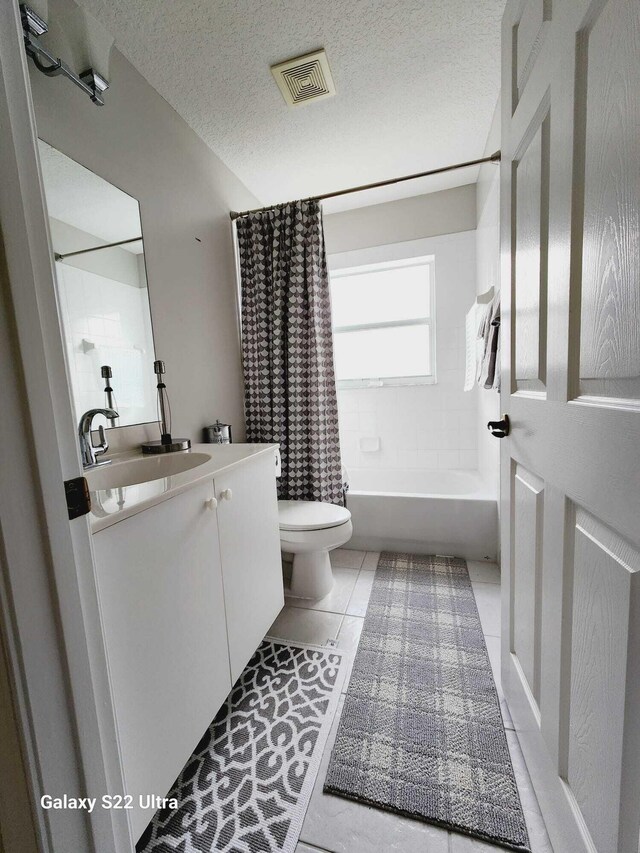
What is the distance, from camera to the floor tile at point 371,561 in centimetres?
199

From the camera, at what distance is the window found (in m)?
2.71

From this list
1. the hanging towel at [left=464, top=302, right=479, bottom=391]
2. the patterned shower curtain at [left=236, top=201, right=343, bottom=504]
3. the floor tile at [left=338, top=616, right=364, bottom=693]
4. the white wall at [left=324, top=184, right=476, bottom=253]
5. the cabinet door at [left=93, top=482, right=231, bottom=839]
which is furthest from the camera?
the white wall at [left=324, top=184, right=476, bottom=253]

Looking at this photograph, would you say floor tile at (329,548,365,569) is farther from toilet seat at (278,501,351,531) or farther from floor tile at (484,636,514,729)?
floor tile at (484,636,514,729)

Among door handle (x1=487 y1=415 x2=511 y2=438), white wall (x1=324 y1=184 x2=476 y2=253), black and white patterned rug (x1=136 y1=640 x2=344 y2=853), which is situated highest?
white wall (x1=324 y1=184 x2=476 y2=253)

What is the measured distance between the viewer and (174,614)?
0.81 metres

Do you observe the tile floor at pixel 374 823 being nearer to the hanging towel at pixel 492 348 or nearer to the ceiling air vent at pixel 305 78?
the hanging towel at pixel 492 348

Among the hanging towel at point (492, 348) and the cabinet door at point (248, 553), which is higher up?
the hanging towel at point (492, 348)

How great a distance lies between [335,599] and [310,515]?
0.46 meters

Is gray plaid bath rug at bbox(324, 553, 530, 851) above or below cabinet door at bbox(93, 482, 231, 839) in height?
below

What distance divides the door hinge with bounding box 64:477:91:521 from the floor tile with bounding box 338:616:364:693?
1180mm

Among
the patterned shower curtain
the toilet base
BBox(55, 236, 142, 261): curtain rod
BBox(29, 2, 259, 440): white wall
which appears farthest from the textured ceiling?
the toilet base

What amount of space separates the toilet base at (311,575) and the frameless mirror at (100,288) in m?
1.03

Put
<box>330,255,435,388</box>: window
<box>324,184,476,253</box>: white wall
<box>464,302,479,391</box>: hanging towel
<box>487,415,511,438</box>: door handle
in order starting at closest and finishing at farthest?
<box>487,415,511,438</box>: door handle
<box>464,302,479,391</box>: hanging towel
<box>324,184,476,253</box>: white wall
<box>330,255,435,388</box>: window

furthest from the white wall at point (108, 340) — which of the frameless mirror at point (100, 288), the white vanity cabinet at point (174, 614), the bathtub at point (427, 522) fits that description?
the bathtub at point (427, 522)
